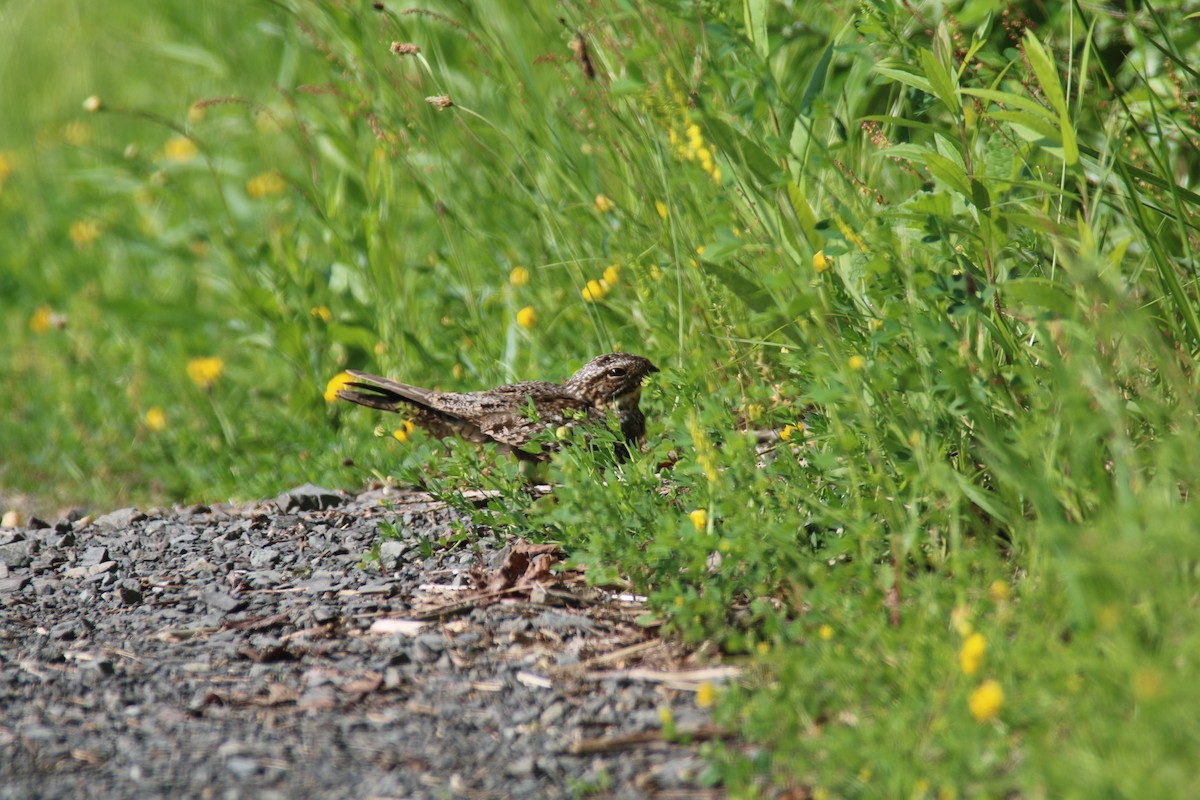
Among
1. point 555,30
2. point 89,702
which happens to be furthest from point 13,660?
point 555,30

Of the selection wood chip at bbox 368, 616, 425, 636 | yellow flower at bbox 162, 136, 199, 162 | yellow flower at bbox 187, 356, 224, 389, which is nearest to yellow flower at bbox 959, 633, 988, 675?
wood chip at bbox 368, 616, 425, 636

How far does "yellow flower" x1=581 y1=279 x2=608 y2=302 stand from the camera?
452 cm

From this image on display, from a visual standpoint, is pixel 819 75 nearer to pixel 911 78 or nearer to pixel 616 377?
pixel 911 78

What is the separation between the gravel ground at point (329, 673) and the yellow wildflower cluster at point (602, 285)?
1.06 metres

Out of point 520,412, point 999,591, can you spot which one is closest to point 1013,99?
point 999,591

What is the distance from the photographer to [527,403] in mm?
4188

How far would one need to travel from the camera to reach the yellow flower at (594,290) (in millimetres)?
4516

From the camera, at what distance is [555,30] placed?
5965mm

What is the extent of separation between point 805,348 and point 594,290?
1.26 metres

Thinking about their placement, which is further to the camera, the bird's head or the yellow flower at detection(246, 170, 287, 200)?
the yellow flower at detection(246, 170, 287, 200)

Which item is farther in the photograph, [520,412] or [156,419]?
[156,419]

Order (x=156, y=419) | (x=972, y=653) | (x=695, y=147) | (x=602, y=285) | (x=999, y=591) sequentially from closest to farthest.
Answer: (x=972, y=653), (x=999, y=591), (x=695, y=147), (x=602, y=285), (x=156, y=419)

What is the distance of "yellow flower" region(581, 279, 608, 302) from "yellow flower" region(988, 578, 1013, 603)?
2178 millimetres

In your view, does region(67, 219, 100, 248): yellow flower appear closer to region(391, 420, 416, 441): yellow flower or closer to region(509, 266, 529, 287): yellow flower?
region(509, 266, 529, 287): yellow flower
